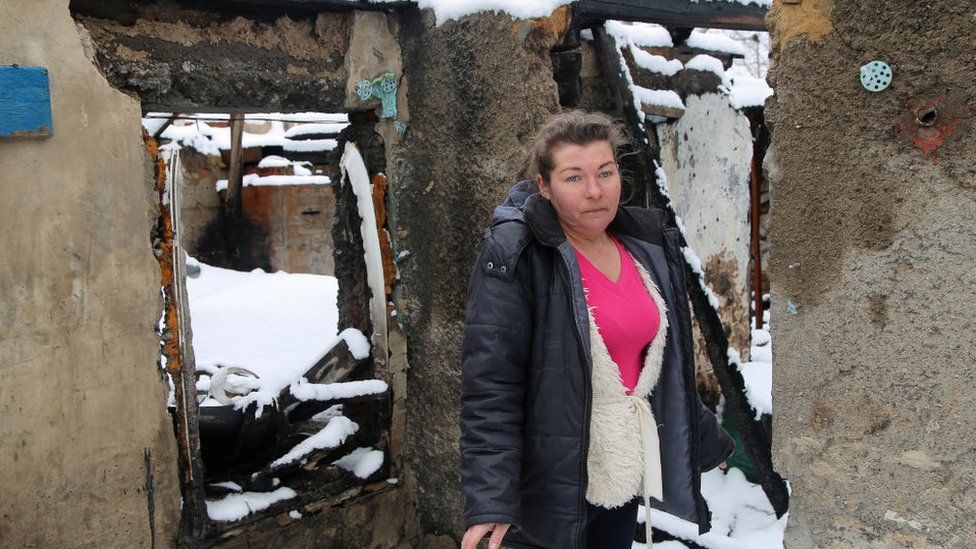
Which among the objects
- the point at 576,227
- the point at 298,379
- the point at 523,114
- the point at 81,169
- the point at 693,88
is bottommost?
the point at 298,379

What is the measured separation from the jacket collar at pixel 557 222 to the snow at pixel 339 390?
156cm

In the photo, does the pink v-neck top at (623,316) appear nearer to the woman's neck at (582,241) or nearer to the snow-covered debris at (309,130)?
the woman's neck at (582,241)

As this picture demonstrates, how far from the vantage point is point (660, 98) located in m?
4.52

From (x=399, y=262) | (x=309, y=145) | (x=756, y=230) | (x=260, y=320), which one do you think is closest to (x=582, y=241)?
(x=399, y=262)

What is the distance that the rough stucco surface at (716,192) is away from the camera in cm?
483

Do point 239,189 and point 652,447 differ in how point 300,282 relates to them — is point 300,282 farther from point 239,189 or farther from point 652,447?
point 652,447

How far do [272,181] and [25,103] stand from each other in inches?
328

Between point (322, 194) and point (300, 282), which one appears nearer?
point (300, 282)

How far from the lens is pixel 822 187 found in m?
1.64

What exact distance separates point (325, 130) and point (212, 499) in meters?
8.20

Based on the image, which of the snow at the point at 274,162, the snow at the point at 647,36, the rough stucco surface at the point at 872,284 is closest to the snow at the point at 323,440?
the rough stucco surface at the point at 872,284

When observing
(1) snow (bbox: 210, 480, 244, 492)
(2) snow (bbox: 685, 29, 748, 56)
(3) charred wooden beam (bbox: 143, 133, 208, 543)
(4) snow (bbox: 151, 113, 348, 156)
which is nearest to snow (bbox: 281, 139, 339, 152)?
(4) snow (bbox: 151, 113, 348, 156)

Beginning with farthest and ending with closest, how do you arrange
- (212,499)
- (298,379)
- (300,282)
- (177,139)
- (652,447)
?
1. (177,139)
2. (300,282)
3. (298,379)
4. (212,499)
5. (652,447)

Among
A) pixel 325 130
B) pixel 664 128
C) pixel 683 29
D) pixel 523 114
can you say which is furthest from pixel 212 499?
pixel 325 130
